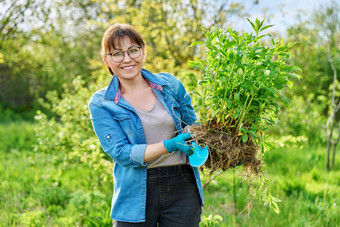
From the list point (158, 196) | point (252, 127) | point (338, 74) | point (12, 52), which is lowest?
point (158, 196)

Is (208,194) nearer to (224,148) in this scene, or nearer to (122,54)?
(224,148)

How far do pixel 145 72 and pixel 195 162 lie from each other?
0.68 m

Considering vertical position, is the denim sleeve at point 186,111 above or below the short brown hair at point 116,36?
below

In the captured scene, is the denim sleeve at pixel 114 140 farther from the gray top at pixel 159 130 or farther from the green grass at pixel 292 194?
the green grass at pixel 292 194

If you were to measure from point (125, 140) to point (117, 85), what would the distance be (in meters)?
0.33

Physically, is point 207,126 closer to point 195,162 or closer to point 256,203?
point 195,162

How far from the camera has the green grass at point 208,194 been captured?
3.39m

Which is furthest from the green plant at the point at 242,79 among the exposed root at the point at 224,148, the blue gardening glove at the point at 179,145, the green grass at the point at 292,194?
the green grass at the point at 292,194

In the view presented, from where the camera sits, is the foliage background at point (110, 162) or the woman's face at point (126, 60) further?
the foliage background at point (110, 162)

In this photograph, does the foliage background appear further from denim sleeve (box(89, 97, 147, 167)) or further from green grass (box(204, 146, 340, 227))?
denim sleeve (box(89, 97, 147, 167))

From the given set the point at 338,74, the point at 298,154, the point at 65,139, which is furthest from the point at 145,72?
the point at 338,74

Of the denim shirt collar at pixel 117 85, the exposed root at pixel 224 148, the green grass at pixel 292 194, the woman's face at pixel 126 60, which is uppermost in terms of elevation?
the woman's face at pixel 126 60

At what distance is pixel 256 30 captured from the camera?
1.78 meters

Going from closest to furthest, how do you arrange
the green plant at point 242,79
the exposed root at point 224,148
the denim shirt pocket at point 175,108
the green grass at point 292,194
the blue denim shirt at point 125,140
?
the green plant at point 242,79, the exposed root at point 224,148, the blue denim shirt at point 125,140, the denim shirt pocket at point 175,108, the green grass at point 292,194
